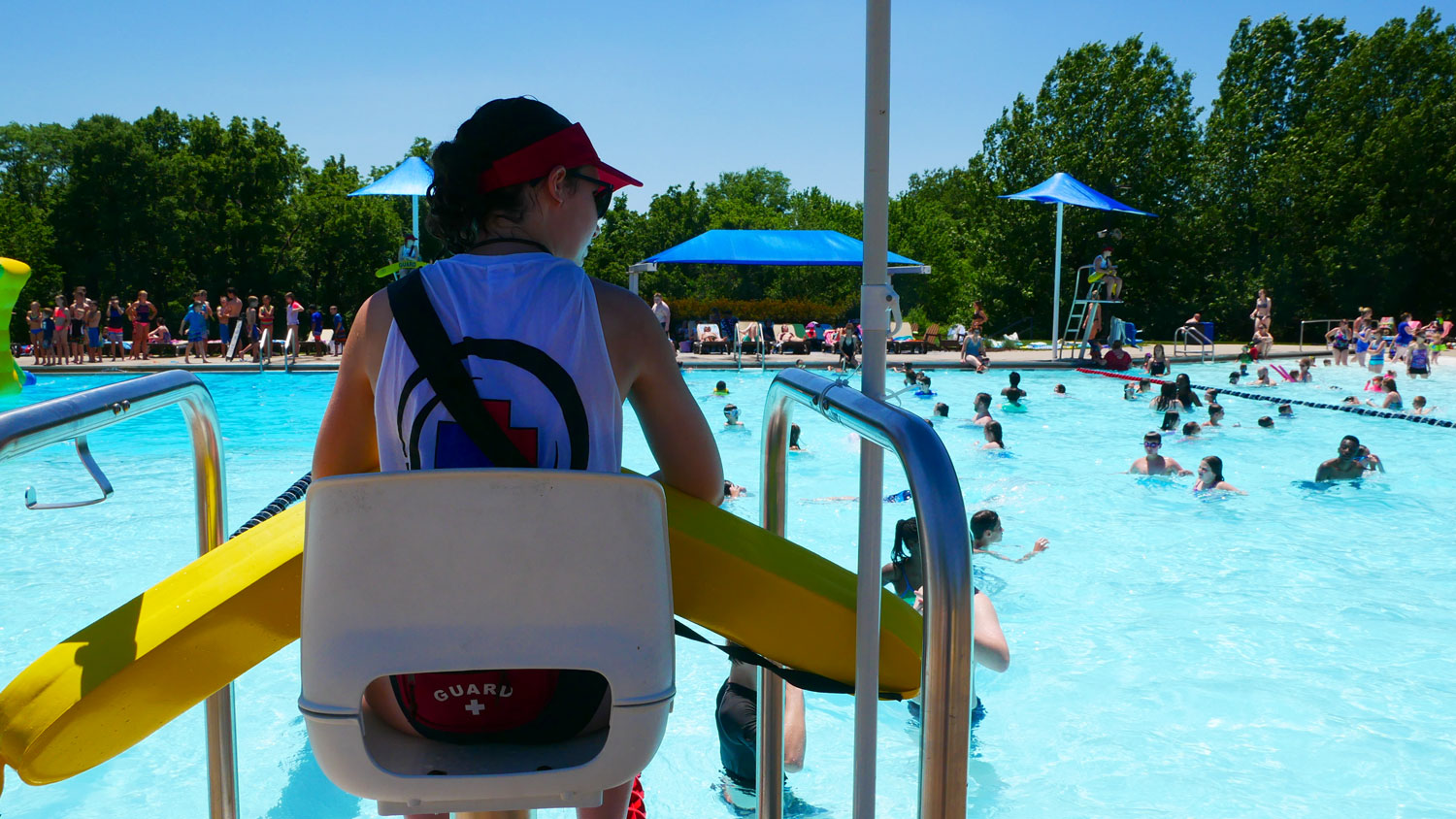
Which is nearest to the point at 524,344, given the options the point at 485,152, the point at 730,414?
the point at 485,152

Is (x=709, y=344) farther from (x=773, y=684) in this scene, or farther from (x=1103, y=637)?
(x=773, y=684)

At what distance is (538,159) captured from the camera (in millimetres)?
1371

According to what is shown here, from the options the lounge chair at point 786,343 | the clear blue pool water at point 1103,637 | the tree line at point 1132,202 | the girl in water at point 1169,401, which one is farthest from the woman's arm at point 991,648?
the tree line at point 1132,202


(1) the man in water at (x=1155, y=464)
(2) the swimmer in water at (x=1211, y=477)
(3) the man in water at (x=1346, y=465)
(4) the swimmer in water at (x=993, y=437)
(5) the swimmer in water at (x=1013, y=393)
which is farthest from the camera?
(5) the swimmer in water at (x=1013, y=393)

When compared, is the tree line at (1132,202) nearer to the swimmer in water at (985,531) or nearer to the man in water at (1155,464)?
the man in water at (1155,464)

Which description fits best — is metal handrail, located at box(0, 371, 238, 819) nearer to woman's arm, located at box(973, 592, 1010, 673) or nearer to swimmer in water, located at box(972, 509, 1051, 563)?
woman's arm, located at box(973, 592, 1010, 673)

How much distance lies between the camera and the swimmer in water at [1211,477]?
887 centimetres

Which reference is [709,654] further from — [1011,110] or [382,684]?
[1011,110]

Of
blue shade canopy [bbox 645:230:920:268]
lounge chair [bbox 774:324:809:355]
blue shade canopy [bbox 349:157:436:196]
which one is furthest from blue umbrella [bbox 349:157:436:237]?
lounge chair [bbox 774:324:809:355]

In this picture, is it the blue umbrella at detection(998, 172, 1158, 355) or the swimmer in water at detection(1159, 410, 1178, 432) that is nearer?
the swimmer in water at detection(1159, 410, 1178, 432)

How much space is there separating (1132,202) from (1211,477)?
26.4 m

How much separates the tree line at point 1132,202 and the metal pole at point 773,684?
31.1 metres

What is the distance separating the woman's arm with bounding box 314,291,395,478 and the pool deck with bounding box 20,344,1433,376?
16921mm

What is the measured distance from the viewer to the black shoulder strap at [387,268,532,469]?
3.92 ft
